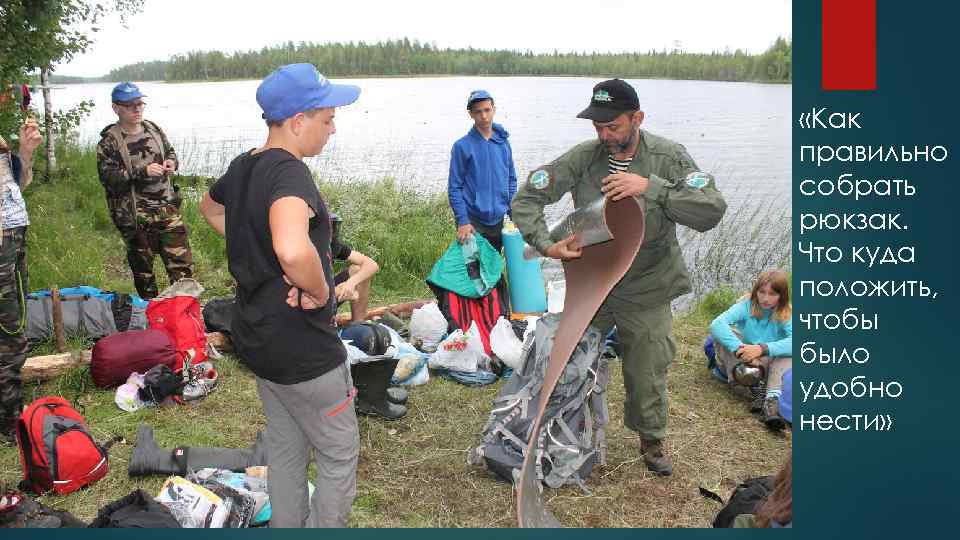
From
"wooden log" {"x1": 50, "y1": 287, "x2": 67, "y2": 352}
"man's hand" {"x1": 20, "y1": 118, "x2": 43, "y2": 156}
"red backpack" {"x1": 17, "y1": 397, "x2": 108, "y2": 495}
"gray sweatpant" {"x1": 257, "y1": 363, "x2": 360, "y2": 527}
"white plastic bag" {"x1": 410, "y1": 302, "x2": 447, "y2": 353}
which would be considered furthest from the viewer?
"white plastic bag" {"x1": 410, "y1": 302, "x2": 447, "y2": 353}

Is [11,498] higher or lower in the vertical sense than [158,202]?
lower

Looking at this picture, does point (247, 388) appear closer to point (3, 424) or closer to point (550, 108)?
point (3, 424)

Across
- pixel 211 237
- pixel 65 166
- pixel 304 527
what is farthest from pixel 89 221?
pixel 304 527

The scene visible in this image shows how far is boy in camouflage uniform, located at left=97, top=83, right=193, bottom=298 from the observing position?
5.85 m

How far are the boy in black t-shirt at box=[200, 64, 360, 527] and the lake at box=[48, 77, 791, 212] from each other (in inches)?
173

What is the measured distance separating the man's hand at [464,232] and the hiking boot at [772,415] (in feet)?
7.43

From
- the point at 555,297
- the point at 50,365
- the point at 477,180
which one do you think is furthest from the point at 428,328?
the point at 50,365

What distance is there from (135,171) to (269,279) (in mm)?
3917

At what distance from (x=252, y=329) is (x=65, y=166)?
35.4ft

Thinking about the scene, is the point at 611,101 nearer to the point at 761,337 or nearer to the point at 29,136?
the point at 761,337

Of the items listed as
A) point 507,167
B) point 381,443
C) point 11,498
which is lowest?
point 381,443

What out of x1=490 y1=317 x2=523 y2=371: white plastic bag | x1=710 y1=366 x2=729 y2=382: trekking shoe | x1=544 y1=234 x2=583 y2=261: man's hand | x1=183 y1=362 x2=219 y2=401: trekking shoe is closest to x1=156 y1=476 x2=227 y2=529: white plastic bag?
x1=183 y1=362 x2=219 y2=401: trekking shoe

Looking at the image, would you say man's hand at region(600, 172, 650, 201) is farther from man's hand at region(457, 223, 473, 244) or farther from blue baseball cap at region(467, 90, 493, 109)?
blue baseball cap at region(467, 90, 493, 109)

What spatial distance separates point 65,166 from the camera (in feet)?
38.8
